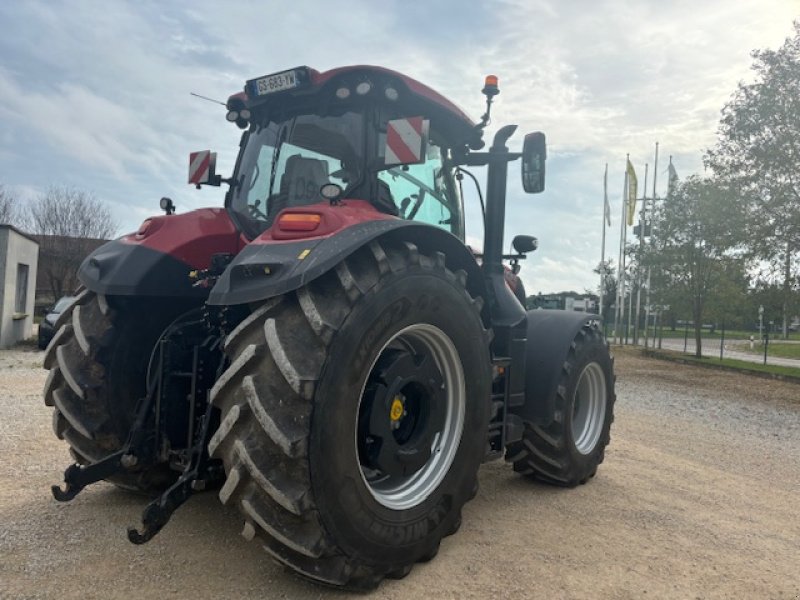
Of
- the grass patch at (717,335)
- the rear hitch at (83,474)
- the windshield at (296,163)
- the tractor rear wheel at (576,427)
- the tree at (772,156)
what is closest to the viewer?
the rear hitch at (83,474)

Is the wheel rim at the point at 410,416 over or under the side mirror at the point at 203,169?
under

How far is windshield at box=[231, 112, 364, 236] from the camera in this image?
3.48m

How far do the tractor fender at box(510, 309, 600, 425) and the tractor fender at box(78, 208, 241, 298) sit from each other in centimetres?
216

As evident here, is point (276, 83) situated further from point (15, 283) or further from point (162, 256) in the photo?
point (15, 283)

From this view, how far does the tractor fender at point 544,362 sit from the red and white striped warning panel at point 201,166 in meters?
2.52

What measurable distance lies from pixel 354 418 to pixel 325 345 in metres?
0.36

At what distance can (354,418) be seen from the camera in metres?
2.64

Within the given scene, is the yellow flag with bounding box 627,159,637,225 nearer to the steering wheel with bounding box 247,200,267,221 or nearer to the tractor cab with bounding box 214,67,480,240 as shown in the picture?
the tractor cab with bounding box 214,67,480,240

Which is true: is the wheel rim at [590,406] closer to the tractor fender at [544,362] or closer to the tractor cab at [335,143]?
the tractor fender at [544,362]

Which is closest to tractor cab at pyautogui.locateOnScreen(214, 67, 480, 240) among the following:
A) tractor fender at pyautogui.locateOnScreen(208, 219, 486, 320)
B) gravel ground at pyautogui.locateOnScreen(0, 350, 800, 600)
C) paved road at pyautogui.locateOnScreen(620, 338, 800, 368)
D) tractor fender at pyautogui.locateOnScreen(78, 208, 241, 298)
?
tractor fender at pyautogui.locateOnScreen(78, 208, 241, 298)

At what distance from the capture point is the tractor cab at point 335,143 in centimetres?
341

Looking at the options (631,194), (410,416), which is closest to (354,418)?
(410,416)

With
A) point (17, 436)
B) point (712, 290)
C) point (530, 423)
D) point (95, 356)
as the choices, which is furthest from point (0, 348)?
point (712, 290)

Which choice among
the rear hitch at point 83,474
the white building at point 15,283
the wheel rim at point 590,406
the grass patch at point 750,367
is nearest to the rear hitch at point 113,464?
the rear hitch at point 83,474
